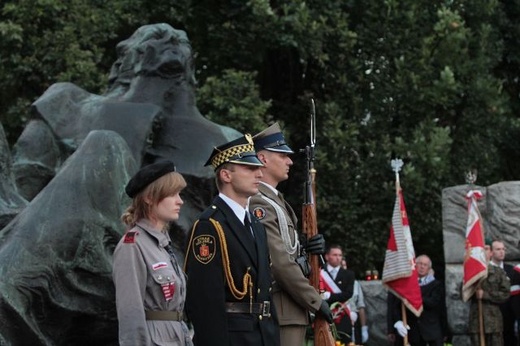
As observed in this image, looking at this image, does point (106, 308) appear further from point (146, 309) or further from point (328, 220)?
point (328, 220)

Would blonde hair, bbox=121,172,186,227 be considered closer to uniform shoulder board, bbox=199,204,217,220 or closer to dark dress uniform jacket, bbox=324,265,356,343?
uniform shoulder board, bbox=199,204,217,220

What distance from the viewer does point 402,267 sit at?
564 inches

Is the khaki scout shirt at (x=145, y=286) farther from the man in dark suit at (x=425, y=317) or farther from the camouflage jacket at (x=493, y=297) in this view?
the man in dark suit at (x=425, y=317)

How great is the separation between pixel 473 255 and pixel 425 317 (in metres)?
0.98

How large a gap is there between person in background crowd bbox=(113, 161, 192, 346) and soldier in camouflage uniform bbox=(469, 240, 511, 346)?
29.7 feet

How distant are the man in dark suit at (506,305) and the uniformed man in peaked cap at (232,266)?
28.5 feet

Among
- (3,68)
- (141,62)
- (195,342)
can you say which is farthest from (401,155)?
(195,342)

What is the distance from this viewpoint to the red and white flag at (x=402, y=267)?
14172 millimetres

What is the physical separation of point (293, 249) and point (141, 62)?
3.46m

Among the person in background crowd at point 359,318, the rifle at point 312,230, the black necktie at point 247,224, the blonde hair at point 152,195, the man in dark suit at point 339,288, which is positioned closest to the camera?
the blonde hair at point 152,195

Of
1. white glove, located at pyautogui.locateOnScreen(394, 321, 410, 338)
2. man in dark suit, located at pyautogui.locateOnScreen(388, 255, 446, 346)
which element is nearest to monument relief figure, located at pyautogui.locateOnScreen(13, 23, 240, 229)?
white glove, located at pyautogui.locateOnScreen(394, 321, 410, 338)

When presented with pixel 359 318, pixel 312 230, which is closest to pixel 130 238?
pixel 312 230

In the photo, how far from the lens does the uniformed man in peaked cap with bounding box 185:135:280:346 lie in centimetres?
555

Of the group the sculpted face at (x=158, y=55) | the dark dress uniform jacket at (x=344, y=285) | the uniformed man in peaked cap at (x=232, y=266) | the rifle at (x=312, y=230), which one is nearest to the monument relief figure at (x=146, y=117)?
the sculpted face at (x=158, y=55)
